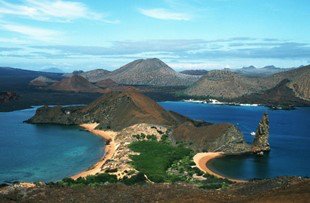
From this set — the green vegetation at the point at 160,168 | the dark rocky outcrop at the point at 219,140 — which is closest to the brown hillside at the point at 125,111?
the green vegetation at the point at 160,168

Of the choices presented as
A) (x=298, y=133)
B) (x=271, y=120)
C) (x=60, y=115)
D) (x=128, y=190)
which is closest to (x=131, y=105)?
(x=60, y=115)

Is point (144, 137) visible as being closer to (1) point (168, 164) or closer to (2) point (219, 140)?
(2) point (219, 140)

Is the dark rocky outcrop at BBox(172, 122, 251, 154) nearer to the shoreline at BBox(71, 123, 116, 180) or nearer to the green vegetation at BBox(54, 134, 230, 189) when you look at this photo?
the green vegetation at BBox(54, 134, 230, 189)

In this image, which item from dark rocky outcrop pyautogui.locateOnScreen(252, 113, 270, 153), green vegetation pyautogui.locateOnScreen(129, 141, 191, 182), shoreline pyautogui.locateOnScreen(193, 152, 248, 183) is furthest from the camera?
dark rocky outcrop pyautogui.locateOnScreen(252, 113, 270, 153)

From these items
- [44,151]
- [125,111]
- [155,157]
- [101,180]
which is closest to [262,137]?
[155,157]

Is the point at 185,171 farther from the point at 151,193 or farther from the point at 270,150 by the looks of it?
the point at 270,150

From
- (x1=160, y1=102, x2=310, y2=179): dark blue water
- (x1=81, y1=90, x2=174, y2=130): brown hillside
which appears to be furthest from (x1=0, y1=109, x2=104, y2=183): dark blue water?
(x1=160, y1=102, x2=310, y2=179): dark blue water

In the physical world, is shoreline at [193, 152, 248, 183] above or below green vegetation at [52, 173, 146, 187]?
below
